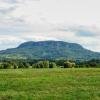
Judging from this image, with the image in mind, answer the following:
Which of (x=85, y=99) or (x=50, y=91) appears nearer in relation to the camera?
(x=85, y=99)

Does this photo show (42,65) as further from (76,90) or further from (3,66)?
(76,90)

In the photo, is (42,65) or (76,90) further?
(42,65)

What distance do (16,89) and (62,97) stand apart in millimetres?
8761

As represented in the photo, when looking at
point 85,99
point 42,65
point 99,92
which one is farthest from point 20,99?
point 42,65

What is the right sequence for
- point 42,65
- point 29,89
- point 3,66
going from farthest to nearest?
point 42,65, point 3,66, point 29,89

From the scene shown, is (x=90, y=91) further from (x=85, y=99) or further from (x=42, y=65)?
(x=42, y=65)

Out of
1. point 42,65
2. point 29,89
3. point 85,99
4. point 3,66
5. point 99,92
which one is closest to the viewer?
point 85,99

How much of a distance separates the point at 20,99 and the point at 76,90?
8310 mm

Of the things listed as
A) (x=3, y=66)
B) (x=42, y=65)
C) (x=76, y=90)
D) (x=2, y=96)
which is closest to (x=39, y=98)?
(x=2, y=96)

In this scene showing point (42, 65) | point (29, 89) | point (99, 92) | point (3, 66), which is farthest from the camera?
point (42, 65)

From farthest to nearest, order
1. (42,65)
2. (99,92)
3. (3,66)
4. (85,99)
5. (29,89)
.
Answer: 1. (42,65)
2. (3,66)
3. (29,89)
4. (99,92)
5. (85,99)

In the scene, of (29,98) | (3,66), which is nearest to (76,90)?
(29,98)

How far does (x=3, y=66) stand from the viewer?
407 feet

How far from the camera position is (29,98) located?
35.4 m
